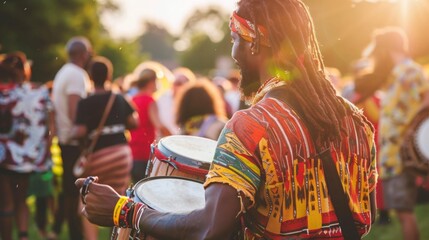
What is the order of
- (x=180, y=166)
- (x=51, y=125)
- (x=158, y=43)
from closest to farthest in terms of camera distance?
(x=180, y=166)
(x=51, y=125)
(x=158, y=43)

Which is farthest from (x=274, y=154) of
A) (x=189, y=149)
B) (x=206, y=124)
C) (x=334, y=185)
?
(x=206, y=124)

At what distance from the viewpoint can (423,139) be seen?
6516mm

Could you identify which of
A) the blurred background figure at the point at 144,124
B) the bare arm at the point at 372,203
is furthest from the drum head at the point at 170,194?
the blurred background figure at the point at 144,124

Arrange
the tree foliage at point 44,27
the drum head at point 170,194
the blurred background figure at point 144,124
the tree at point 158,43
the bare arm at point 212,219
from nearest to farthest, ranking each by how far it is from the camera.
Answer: the bare arm at point 212,219
the drum head at point 170,194
the blurred background figure at point 144,124
the tree foliage at point 44,27
the tree at point 158,43

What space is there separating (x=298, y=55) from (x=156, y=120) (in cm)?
600

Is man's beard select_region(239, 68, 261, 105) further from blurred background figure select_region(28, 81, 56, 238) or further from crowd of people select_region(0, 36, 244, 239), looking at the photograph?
blurred background figure select_region(28, 81, 56, 238)

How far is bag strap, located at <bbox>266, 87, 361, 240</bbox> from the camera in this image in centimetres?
242

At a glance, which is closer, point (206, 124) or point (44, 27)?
point (206, 124)

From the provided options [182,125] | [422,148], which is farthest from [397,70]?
[182,125]

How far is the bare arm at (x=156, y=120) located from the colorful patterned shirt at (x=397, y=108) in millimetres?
2533

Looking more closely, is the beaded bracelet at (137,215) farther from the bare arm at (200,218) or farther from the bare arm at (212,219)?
the bare arm at (212,219)

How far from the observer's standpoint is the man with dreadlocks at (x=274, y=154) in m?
2.29

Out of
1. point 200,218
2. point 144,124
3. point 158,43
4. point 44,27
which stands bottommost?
point 158,43

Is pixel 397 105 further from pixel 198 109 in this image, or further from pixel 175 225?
pixel 175 225
